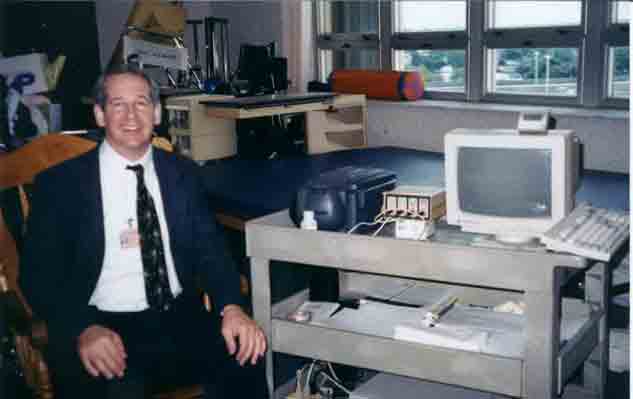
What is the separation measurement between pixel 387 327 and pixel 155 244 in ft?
2.05

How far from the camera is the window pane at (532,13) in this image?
421 cm

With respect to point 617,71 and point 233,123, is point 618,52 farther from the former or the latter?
point 233,123

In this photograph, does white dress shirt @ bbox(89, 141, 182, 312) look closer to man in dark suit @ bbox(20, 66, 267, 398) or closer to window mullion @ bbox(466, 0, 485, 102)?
man in dark suit @ bbox(20, 66, 267, 398)

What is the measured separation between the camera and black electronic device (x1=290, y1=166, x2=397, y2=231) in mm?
1902

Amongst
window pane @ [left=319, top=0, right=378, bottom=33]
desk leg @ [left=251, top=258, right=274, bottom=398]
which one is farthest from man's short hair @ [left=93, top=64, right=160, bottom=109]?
window pane @ [left=319, top=0, right=378, bottom=33]

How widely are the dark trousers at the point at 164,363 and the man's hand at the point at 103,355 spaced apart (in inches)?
1.3

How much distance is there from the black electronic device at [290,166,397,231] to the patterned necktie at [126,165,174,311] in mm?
365

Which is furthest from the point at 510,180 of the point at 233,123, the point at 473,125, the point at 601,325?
the point at 473,125

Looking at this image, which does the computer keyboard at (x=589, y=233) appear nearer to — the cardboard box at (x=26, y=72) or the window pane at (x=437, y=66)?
the cardboard box at (x=26, y=72)

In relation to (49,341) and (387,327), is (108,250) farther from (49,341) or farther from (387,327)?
(387,327)

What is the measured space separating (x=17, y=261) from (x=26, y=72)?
1.37 metres

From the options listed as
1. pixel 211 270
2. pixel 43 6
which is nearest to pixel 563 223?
pixel 211 270

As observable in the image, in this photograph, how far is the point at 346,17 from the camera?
18.1 ft

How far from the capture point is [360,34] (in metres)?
5.34
